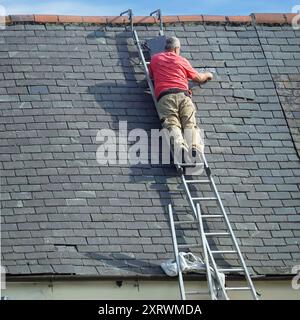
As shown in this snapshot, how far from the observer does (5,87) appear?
13.9 m

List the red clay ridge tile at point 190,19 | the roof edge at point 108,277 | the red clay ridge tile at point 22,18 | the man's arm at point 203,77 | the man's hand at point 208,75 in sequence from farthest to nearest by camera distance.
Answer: the red clay ridge tile at point 190,19, the red clay ridge tile at point 22,18, the man's hand at point 208,75, the man's arm at point 203,77, the roof edge at point 108,277

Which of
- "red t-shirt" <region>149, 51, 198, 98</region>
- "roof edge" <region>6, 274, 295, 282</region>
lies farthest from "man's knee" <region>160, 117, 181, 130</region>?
"roof edge" <region>6, 274, 295, 282</region>

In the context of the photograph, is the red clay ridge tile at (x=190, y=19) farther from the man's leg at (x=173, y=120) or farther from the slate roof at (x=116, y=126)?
the man's leg at (x=173, y=120)

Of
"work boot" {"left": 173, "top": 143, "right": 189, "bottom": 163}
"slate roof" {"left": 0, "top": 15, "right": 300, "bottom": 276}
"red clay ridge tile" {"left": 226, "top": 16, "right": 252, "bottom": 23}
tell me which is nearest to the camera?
"slate roof" {"left": 0, "top": 15, "right": 300, "bottom": 276}

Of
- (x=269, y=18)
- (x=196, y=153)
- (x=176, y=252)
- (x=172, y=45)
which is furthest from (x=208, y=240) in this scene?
(x=269, y=18)

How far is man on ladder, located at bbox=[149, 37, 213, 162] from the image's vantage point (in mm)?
13249

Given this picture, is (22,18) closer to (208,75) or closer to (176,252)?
(208,75)

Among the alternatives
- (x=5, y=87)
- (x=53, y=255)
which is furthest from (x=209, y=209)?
(x=5, y=87)

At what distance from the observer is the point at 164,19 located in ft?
49.4

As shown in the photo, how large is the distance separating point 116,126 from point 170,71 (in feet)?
2.99

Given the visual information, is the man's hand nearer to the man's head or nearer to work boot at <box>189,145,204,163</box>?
the man's head

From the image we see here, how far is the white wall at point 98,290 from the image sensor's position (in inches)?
468

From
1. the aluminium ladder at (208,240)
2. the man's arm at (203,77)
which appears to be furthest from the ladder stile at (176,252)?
the man's arm at (203,77)

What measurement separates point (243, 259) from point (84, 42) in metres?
3.70
